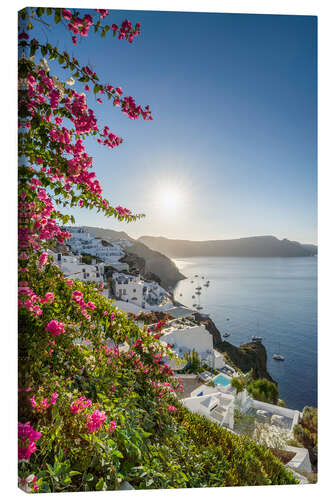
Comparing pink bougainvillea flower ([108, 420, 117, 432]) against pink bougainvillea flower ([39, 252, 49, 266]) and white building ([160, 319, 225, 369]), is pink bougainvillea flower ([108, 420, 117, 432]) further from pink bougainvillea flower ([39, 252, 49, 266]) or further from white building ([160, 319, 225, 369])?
pink bougainvillea flower ([39, 252, 49, 266])

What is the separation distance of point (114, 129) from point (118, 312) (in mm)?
1250

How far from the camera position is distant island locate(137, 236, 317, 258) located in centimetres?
242

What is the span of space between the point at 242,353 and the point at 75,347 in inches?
48.1

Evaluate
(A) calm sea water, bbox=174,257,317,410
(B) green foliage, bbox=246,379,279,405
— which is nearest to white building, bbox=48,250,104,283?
(A) calm sea water, bbox=174,257,317,410

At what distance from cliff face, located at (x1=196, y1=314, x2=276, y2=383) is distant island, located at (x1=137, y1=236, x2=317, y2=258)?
500mm

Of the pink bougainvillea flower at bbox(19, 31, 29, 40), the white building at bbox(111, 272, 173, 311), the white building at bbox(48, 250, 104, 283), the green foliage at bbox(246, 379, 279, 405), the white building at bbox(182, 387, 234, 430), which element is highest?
the pink bougainvillea flower at bbox(19, 31, 29, 40)

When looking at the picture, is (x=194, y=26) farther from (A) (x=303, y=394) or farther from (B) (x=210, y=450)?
(B) (x=210, y=450)

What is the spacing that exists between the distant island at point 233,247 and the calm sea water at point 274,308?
0.17ft

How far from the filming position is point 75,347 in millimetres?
1938

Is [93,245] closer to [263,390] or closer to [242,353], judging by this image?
[242,353]

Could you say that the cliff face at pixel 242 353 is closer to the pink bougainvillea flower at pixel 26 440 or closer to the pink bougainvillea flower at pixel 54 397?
the pink bougainvillea flower at pixel 54 397

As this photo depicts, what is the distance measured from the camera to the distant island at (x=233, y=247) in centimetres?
242

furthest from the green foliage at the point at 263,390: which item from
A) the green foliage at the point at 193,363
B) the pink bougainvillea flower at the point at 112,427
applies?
the pink bougainvillea flower at the point at 112,427
